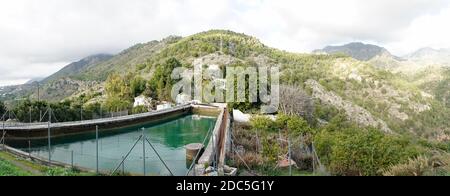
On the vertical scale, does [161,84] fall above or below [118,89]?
above

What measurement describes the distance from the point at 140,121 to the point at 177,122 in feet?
13.2

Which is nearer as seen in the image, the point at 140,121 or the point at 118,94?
the point at 140,121

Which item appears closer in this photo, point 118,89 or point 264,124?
point 264,124

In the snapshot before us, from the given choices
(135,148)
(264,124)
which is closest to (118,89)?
(264,124)

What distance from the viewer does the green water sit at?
1161 cm

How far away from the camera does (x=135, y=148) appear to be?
20.2 m

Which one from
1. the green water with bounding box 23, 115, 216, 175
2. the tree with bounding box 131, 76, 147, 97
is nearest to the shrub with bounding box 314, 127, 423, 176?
the green water with bounding box 23, 115, 216, 175

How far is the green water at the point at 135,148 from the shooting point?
38.1ft

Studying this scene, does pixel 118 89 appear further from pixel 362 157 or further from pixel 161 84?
pixel 362 157
